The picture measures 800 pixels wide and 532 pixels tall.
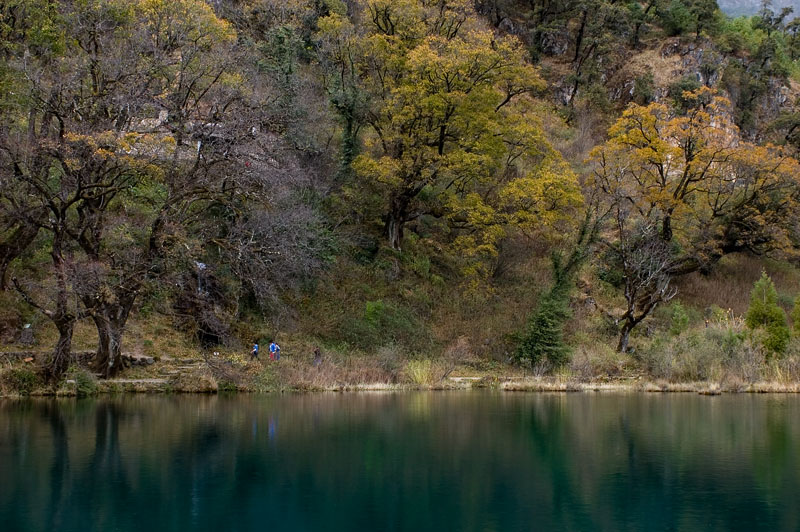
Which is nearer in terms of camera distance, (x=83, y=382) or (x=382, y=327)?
(x=83, y=382)

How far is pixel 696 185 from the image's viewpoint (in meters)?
43.7

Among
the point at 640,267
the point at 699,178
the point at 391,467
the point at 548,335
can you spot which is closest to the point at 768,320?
the point at 640,267

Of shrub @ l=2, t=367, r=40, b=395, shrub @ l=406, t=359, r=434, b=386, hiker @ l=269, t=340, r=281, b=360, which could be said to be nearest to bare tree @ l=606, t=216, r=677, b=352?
shrub @ l=406, t=359, r=434, b=386

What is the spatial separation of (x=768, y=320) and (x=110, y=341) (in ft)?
87.9

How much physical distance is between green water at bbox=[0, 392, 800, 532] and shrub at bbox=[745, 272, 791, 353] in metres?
8.82

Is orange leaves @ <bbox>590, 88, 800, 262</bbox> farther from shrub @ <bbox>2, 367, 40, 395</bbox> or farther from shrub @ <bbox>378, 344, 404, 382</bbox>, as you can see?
shrub @ <bbox>2, 367, 40, 395</bbox>

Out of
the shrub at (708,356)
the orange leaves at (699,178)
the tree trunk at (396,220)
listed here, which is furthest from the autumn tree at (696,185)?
the tree trunk at (396,220)

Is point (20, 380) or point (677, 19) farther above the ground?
point (677, 19)

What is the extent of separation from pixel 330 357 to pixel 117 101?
1318 centimetres

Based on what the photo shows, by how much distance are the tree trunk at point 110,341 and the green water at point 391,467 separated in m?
2.88

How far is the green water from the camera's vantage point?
37.9ft

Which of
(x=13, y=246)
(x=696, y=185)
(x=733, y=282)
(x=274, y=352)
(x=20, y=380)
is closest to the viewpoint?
(x=20, y=380)

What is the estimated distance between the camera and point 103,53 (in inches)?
1059

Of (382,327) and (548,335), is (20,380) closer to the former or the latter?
(382,327)
